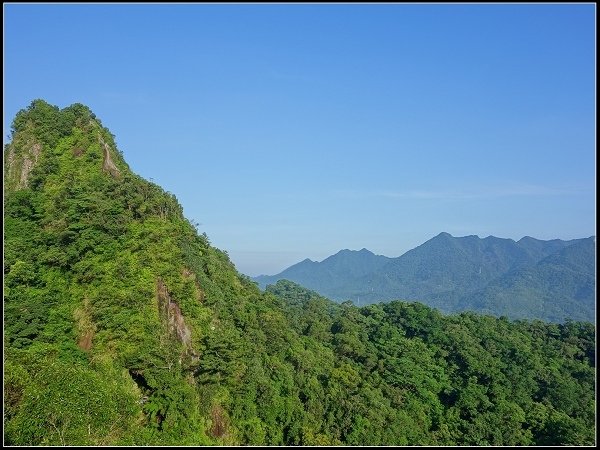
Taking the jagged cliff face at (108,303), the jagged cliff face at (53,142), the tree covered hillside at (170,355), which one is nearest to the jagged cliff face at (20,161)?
the jagged cliff face at (53,142)

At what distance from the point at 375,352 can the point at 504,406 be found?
8.45 meters

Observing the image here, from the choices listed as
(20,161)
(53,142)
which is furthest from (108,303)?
(20,161)

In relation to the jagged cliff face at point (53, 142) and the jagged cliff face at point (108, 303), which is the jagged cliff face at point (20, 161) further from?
the jagged cliff face at point (108, 303)

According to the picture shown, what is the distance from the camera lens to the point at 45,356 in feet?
52.7

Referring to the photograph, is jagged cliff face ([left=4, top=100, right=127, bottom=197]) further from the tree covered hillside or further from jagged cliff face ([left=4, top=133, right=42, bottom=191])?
the tree covered hillside

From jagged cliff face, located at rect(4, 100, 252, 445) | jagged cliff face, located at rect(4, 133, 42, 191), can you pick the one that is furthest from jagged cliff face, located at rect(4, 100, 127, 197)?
jagged cliff face, located at rect(4, 100, 252, 445)

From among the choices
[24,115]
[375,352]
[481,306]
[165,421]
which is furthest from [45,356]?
[481,306]

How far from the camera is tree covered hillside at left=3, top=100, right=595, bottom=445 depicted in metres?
16.1

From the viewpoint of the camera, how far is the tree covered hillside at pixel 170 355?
16.1 metres

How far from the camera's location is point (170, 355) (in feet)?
62.0

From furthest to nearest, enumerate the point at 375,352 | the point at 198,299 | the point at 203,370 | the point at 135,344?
the point at 375,352 → the point at 198,299 → the point at 203,370 → the point at 135,344

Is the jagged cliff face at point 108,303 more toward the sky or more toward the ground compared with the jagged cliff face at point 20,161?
more toward the ground

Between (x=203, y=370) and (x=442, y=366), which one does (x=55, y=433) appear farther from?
(x=442, y=366)

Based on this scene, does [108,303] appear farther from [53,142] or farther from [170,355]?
[53,142]
